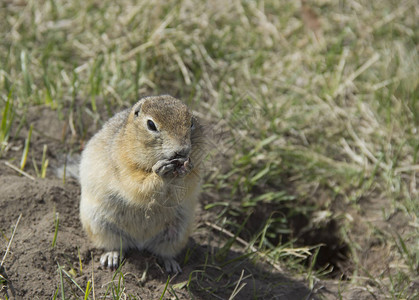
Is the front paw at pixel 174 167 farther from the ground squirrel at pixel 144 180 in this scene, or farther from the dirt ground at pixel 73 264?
the dirt ground at pixel 73 264

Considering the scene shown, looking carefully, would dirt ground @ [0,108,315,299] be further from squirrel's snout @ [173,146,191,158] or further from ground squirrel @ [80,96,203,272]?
squirrel's snout @ [173,146,191,158]

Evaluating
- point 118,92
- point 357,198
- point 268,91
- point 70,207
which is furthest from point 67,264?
point 268,91

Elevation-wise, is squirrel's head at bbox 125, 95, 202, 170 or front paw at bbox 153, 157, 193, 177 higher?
squirrel's head at bbox 125, 95, 202, 170

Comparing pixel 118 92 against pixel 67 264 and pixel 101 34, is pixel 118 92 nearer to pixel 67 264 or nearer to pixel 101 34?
pixel 101 34

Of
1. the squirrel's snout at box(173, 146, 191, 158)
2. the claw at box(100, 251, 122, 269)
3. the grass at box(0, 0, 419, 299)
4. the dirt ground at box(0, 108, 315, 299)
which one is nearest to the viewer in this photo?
the squirrel's snout at box(173, 146, 191, 158)

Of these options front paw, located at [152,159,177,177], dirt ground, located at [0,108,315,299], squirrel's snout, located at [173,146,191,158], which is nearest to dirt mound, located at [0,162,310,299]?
dirt ground, located at [0,108,315,299]

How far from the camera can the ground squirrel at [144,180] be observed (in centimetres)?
324

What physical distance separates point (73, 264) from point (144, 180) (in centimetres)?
77

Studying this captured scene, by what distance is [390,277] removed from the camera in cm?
393


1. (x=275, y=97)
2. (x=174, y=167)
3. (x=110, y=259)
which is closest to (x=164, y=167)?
(x=174, y=167)

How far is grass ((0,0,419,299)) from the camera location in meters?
4.67

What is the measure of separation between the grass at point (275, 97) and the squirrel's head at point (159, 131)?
95 centimetres

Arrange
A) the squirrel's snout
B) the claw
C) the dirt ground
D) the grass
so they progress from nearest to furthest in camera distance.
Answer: the squirrel's snout < the dirt ground < the claw < the grass

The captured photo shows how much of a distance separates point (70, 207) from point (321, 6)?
4293 millimetres
